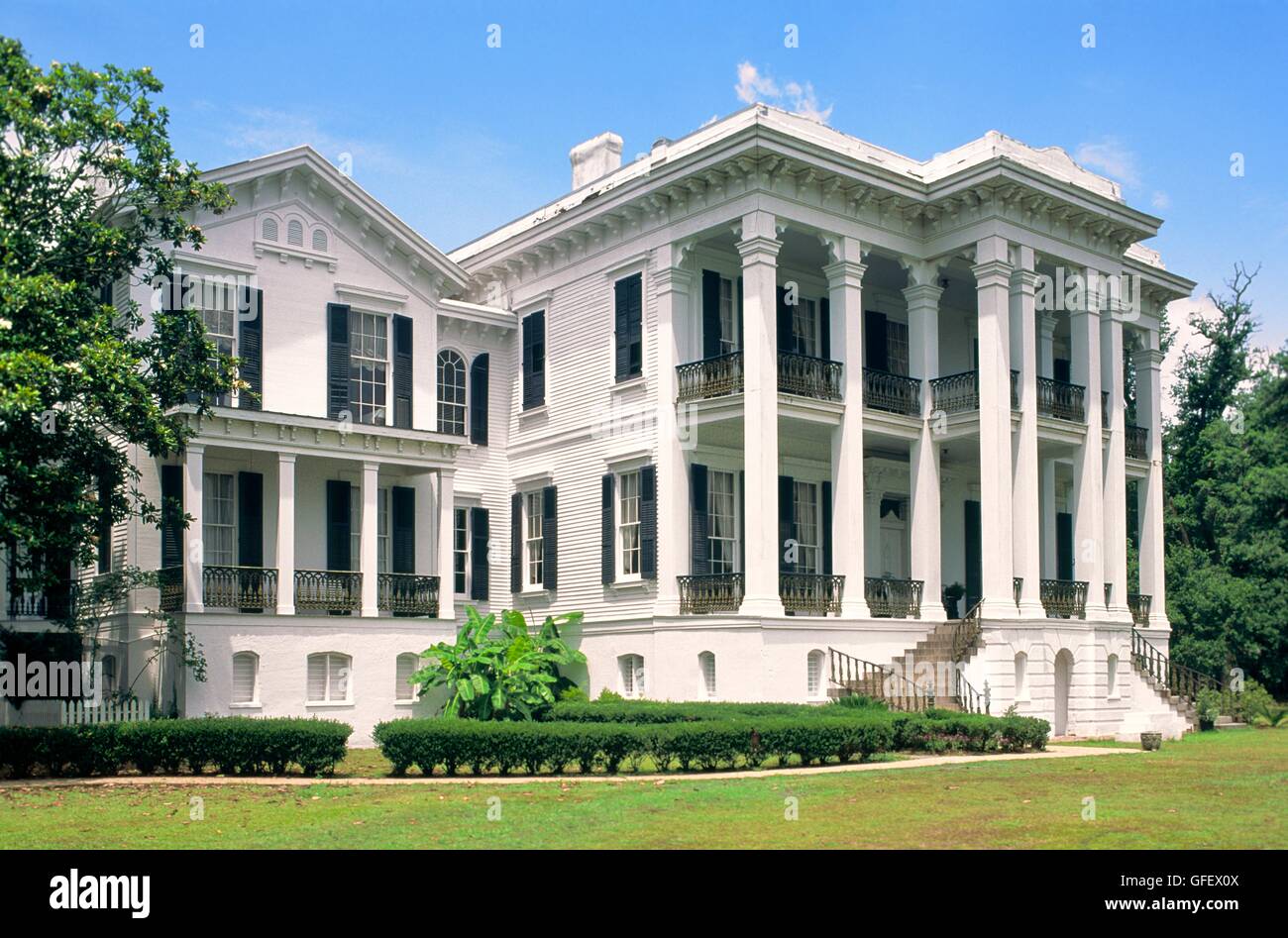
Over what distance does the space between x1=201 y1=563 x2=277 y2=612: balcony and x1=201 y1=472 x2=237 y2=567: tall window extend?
0.49 meters

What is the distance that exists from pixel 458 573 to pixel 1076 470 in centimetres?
1538

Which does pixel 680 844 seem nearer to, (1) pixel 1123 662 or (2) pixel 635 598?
(2) pixel 635 598

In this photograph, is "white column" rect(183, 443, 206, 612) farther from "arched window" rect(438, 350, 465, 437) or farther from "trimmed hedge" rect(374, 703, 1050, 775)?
"arched window" rect(438, 350, 465, 437)

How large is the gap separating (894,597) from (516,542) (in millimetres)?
9581

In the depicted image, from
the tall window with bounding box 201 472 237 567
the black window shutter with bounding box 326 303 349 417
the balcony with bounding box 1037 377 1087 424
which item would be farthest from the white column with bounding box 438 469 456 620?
the balcony with bounding box 1037 377 1087 424

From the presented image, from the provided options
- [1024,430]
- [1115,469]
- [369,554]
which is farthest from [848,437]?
[369,554]

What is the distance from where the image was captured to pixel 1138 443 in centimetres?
3772

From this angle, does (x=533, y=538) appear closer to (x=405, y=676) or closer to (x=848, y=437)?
(x=405, y=676)

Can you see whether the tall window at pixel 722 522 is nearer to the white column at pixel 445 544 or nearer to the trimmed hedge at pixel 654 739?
the white column at pixel 445 544

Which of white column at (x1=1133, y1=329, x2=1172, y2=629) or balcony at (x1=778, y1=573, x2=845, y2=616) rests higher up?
white column at (x1=1133, y1=329, x2=1172, y2=629)

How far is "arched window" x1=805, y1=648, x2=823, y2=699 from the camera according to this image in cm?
2803
